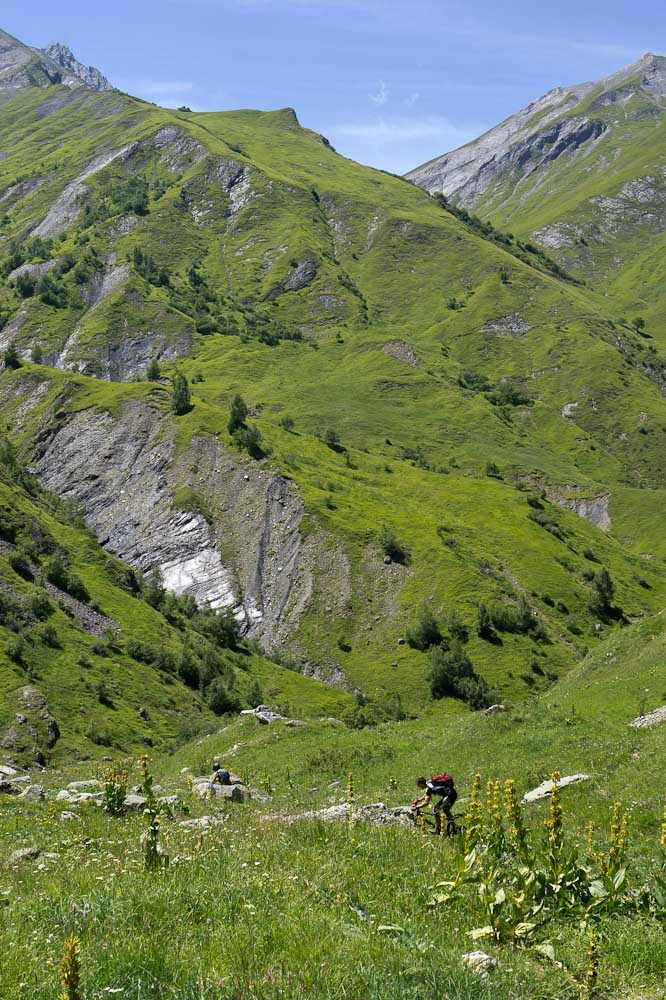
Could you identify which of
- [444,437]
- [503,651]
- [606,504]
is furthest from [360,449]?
[503,651]

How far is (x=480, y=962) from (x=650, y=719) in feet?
77.7

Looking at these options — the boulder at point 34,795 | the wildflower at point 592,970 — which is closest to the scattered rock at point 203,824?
the boulder at point 34,795

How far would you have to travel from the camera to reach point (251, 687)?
84.4 meters

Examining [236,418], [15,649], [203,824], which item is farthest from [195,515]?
[203,824]

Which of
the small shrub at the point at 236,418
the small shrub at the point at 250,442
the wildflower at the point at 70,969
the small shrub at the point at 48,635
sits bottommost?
the small shrub at the point at 48,635

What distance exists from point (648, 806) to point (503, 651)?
89285mm

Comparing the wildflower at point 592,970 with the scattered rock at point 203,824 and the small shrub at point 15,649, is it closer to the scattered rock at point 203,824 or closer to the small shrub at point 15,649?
the scattered rock at point 203,824

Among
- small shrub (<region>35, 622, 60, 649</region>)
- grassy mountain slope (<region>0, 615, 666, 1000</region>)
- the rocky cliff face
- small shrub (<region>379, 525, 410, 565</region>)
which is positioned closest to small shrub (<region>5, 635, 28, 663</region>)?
small shrub (<region>35, 622, 60, 649</region>)

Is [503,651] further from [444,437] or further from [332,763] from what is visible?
[444,437]

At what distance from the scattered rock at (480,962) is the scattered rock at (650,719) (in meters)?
21.5

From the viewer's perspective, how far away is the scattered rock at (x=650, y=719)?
90.3 feet

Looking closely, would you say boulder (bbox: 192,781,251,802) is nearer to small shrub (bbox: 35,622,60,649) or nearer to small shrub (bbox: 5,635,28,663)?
small shrub (bbox: 5,635,28,663)

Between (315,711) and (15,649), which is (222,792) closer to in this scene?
(15,649)

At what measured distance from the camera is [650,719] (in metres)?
28.8
